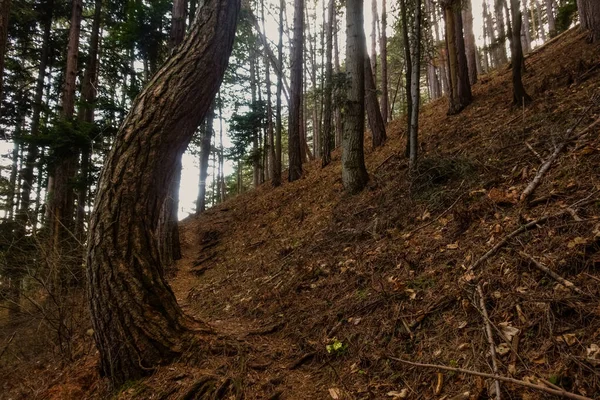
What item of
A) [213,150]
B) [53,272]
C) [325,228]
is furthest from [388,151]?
[213,150]

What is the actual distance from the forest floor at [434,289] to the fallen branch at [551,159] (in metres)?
0.07

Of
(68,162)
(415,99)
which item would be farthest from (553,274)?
(68,162)

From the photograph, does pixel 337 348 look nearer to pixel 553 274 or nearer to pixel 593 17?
pixel 553 274

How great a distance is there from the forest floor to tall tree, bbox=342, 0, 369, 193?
0.69 metres

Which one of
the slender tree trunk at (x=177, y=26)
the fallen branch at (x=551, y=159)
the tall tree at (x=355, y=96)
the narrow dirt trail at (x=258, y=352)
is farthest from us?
the slender tree trunk at (x=177, y=26)

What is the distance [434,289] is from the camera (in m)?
3.52

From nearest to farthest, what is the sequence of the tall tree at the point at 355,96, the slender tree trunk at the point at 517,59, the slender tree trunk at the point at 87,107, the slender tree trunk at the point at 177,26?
the slender tree trunk at the point at 517,59 → the tall tree at the point at 355,96 → the slender tree trunk at the point at 177,26 → the slender tree trunk at the point at 87,107

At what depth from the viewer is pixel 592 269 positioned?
2.69 metres

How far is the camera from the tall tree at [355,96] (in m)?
7.46

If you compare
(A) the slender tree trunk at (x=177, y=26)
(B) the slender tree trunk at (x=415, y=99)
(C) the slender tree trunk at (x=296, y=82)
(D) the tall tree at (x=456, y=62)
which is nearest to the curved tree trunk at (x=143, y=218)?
(B) the slender tree trunk at (x=415, y=99)

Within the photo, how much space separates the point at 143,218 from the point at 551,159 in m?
4.67

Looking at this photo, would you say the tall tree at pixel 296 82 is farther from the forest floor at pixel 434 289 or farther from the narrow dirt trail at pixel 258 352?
the narrow dirt trail at pixel 258 352

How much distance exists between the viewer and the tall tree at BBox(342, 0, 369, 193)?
746cm

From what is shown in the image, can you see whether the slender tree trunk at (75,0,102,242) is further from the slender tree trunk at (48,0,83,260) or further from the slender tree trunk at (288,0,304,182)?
the slender tree trunk at (288,0,304,182)
